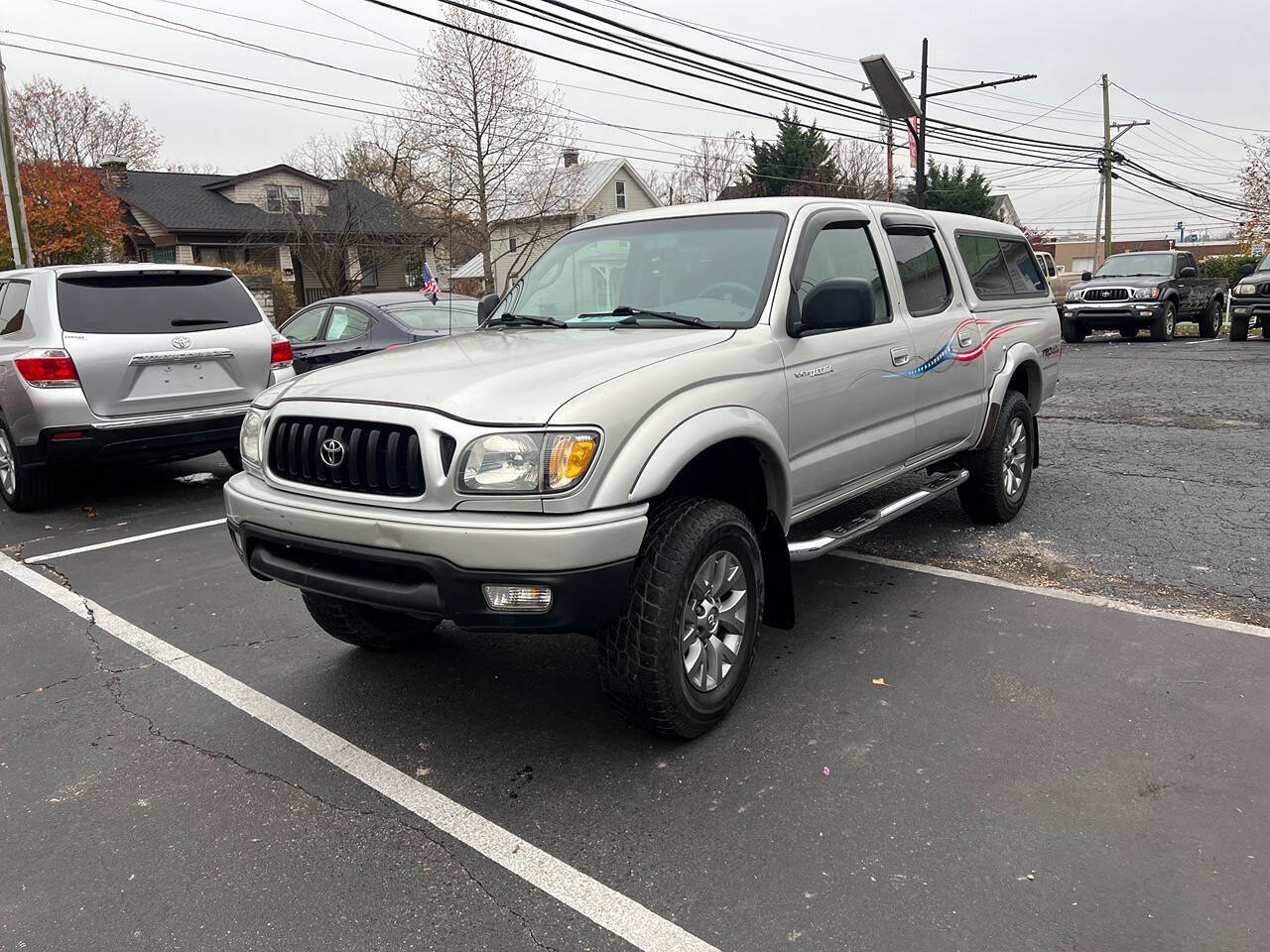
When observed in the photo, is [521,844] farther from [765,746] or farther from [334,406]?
[334,406]

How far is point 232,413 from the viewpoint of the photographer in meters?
7.34

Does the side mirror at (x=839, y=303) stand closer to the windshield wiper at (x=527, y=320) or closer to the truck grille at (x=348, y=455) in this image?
the windshield wiper at (x=527, y=320)

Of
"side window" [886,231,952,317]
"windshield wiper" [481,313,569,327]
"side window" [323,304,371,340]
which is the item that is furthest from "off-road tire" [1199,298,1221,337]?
"windshield wiper" [481,313,569,327]

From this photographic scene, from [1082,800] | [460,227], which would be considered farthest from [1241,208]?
[1082,800]

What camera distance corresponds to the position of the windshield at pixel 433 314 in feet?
33.1

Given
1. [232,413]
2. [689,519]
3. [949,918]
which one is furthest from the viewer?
[232,413]

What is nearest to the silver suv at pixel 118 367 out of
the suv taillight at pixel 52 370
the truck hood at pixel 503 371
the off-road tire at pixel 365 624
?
the suv taillight at pixel 52 370

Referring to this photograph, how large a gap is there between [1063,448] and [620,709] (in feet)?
21.9

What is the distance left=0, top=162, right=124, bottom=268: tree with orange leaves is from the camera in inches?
1198

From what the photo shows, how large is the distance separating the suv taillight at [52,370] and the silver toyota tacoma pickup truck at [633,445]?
348 cm

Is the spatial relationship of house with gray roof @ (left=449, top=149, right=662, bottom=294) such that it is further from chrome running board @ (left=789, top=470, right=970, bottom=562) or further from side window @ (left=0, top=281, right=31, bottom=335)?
chrome running board @ (left=789, top=470, right=970, bottom=562)

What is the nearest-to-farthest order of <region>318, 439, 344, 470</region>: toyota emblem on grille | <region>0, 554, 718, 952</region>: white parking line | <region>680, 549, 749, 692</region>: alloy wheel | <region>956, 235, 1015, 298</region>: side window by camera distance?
<region>0, 554, 718, 952</region>: white parking line → <region>318, 439, 344, 470</region>: toyota emblem on grille → <region>680, 549, 749, 692</region>: alloy wheel → <region>956, 235, 1015, 298</region>: side window

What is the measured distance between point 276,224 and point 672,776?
139ft

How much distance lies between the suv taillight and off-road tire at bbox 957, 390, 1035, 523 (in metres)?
6.07
